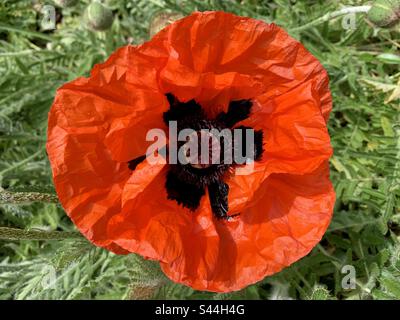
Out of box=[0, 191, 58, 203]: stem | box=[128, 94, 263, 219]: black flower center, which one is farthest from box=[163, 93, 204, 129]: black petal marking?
box=[0, 191, 58, 203]: stem

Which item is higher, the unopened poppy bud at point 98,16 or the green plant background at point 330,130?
the unopened poppy bud at point 98,16

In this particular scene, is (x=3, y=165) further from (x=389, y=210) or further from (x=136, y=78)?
(x=389, y=210)

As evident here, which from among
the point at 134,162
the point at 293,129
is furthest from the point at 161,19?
the point at 293,129

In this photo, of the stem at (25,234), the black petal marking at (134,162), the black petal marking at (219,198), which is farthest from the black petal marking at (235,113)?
the stem at (25,234)

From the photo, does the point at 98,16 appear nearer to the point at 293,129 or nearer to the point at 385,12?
the point at 293,129

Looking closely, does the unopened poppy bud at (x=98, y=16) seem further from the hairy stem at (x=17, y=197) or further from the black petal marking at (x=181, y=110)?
the hairy stem at (x=17, y=197)

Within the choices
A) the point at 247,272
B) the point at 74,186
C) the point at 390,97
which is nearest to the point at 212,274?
the point at 247,272
